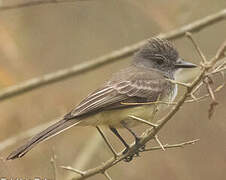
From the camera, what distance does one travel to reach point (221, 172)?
19.2 feet

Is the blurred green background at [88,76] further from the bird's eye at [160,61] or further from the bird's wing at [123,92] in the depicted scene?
the bird's wing at [123,92]

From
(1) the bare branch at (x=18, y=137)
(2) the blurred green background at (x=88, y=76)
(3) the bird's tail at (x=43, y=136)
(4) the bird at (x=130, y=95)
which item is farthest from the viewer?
(2) the blurred green background at (x=88, y=76)

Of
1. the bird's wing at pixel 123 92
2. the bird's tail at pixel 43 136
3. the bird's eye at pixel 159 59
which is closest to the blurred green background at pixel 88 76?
the bird's eye at pixel 159 59

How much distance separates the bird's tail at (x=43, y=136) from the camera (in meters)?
4.55

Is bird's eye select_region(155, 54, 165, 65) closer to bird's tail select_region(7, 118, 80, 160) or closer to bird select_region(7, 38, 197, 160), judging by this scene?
bird select_region(7, 38, 197, 160)

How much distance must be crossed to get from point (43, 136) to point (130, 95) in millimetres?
1126

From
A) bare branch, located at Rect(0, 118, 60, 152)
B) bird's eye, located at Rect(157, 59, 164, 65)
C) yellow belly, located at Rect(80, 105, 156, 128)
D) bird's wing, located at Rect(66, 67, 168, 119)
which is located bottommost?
yellow belly, located at Rect(80, 105, 156, 128)

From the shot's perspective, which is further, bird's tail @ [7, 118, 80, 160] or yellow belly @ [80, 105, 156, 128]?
yellow belly @ [80, 105, 156, 128]

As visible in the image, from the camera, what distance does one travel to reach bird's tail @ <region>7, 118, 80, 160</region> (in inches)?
179

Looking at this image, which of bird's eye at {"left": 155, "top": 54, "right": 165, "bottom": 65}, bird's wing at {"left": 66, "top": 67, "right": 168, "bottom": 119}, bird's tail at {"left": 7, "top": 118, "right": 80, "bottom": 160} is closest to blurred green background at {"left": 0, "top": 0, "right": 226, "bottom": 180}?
bird's eye at {"left": 155, "top": 54, "right": 165, "bottom": 65}

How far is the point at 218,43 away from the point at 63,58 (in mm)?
2289

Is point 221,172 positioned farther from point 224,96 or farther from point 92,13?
point 92,13

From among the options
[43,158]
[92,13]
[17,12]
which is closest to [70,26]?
[92,13]

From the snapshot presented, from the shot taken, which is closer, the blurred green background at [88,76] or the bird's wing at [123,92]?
the bird's wing at [123,92]
